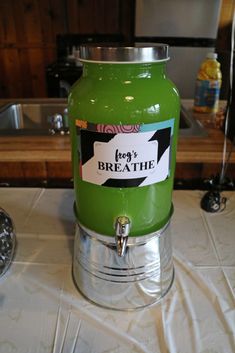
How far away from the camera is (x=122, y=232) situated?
→ 0.43m

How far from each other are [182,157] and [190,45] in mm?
1710

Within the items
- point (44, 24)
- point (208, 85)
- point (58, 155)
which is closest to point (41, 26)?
point (44, 24)

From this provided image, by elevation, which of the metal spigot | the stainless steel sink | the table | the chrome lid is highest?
the chrome lid

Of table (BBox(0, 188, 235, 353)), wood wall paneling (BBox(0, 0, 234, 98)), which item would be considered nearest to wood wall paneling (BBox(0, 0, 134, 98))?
wood wall paneling (BBox(0, 0, 234, 98))

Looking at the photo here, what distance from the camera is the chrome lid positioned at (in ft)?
1.15

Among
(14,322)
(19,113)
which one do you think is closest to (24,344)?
(14,322)

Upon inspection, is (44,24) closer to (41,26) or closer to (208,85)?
(41,26)

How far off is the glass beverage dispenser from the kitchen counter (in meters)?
0.36

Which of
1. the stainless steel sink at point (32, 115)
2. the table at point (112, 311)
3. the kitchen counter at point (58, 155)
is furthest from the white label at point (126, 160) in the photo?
the stainless steel sink at point (32, 115)

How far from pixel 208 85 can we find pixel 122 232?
2.93 ft

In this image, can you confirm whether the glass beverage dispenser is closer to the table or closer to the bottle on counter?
the table

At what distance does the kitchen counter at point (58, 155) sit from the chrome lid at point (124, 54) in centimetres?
48

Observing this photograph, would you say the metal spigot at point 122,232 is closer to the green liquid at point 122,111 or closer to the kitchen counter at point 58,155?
the green liquid at point 122,111

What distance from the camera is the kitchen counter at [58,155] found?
0.83 m
